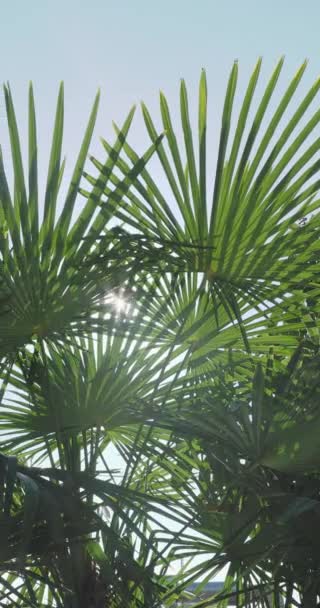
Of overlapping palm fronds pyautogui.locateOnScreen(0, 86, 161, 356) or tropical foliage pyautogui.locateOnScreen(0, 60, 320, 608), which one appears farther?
overlapping palm fronds pyautogui.locateOnScreen(0, 86, 161, 356)

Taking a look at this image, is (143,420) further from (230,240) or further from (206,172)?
(206,172)

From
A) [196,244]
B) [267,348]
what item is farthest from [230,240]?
[267,348]

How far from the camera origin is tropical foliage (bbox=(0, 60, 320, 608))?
8.46 ft

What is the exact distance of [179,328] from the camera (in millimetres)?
2889

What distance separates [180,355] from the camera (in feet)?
11.1

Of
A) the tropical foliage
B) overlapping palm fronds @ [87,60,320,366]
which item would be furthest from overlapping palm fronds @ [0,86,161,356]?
overlapping palm fronds @ [87,60,320,366]

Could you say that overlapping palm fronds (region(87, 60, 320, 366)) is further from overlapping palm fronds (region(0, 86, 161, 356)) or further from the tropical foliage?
overlapping palm fronds (region(0, 86, 161, 356))

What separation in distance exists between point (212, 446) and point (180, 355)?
0.61 meters

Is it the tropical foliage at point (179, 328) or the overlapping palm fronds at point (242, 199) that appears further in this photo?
the overlapping palm fronds at point (242, 199)

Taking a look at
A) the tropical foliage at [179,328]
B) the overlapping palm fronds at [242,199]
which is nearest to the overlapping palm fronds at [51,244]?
the tropical foliage at [179,328]

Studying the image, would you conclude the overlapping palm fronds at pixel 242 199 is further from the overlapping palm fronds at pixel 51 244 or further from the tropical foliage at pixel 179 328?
the overlapping palm fronds at pixel 51 244

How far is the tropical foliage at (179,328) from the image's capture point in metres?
2.58

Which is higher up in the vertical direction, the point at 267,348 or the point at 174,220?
the point at 174,220

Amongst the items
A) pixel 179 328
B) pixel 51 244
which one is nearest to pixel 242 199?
pixel 179 328
